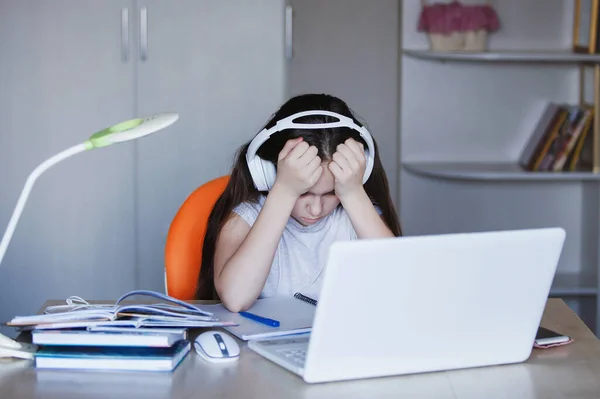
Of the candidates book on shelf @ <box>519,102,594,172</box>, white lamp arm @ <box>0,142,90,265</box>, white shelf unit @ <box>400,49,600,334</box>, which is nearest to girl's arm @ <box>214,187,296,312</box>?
white lamp arm @ <box>0,142,90,265</box>

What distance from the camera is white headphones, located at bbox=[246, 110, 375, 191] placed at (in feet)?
5.31

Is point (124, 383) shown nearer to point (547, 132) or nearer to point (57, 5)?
point (57, 5)

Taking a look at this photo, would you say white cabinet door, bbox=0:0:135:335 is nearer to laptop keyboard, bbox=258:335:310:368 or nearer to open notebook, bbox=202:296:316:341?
open notebook, bbox=202:296:316:341

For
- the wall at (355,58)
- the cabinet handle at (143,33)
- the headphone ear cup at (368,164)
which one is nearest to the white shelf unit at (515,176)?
the wall at (355,58)

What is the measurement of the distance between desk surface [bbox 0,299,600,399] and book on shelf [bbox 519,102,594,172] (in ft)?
6.11

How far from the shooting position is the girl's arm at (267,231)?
1.63 metres

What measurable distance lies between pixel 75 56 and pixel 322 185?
1388 mm

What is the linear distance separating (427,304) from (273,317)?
405 mm

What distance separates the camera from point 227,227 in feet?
6.08

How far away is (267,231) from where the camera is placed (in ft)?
5.48

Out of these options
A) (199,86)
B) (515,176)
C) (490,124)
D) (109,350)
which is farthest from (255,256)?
(490,124)

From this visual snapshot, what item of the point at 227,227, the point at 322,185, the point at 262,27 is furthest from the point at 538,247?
the point at 262,27

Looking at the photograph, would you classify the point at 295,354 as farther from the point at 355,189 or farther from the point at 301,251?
the point at 301,251

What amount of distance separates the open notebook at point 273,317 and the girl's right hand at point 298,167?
21cm
